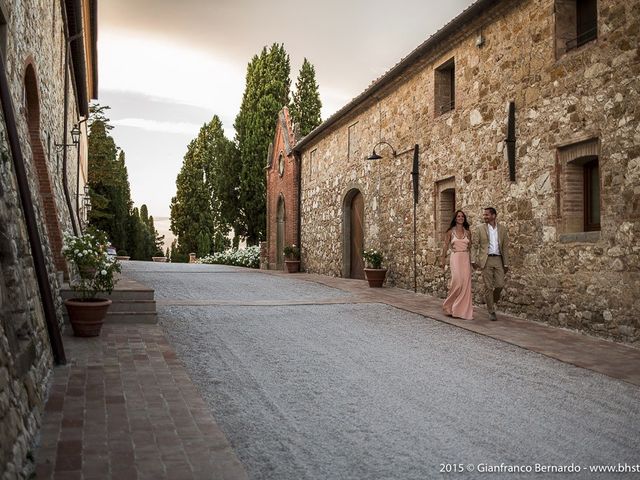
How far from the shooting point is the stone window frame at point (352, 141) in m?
17.7

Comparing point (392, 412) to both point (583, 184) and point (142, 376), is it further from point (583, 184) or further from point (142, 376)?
point (583, 184)

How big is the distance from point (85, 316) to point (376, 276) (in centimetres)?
883

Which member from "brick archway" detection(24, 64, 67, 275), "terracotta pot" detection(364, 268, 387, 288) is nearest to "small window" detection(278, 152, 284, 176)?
"terracotta pot" detection(364, 268, 387, 288)

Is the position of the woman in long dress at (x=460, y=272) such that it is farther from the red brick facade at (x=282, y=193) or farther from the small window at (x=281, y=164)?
the small window at (x=281, y=164)

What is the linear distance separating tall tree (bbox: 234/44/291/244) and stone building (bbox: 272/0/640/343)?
53.3 feet

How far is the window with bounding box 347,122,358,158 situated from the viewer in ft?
58.2

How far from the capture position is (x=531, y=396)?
194 inches

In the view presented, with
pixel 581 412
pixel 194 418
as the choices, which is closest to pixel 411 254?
pixel 581 412

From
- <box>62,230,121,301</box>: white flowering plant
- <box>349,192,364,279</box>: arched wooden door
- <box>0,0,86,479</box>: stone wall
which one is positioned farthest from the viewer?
<box>349,192,364,279</box>: arched wooden door

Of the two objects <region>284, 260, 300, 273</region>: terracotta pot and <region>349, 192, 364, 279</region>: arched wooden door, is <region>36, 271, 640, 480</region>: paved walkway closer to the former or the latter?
<region>349, 192, 364, 279</region>: arched wooden door

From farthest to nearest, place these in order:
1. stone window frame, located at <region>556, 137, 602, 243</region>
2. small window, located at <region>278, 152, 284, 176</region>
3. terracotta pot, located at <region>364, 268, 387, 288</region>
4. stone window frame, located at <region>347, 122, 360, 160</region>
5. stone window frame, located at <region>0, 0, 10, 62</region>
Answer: small window, located at <region>278, 152, 284, 176</region>, stone window frame, located at <region>347, 122, 360, 160</region>, terracotta pot, located at <region>364, 268, 387, 288</region>, stone window frame, located at <region>556, 137, 602, 243</region>, stone window frame, located at <region>0, 0, 10, 62</region>

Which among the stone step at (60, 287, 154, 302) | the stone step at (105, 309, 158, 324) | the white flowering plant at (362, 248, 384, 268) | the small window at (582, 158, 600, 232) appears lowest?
the stone step at (105, 309, 158, 324)

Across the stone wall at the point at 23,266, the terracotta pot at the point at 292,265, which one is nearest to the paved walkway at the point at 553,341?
the stone wall at the point at 23,266

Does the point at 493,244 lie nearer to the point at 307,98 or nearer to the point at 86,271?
the point at 86,271
